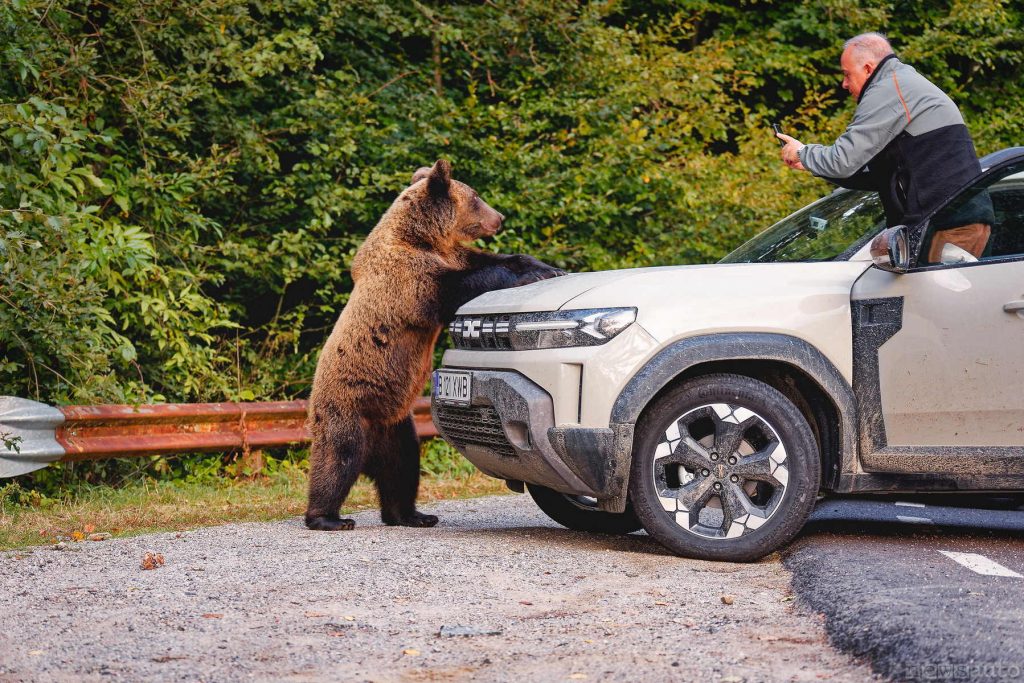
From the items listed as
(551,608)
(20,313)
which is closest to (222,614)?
(551,608)

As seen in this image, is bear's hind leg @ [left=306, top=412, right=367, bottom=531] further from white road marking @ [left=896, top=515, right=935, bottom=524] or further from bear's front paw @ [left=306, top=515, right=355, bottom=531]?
white road marking @ [left=896, top=515, right=935, bottom=524]

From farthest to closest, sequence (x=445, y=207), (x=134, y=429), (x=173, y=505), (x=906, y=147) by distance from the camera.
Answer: (x=134, y=429), (x=173, y=505), (x=445, y=207), (x=906, y=147)

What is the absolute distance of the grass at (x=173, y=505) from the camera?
23.3 ft

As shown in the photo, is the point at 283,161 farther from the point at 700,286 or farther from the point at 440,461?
the point at 700,286

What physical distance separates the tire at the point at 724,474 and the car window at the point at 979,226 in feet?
3.29

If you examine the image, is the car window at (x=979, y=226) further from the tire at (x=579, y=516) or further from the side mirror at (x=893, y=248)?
the tire at (x=579, y=516)

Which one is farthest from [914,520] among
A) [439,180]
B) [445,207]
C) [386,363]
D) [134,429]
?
[134,429]

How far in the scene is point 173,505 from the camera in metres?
7.99

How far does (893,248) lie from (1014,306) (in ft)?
2.05

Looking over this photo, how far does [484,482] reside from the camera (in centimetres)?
953

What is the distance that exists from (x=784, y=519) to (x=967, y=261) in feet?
4.62

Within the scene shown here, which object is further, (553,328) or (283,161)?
(283,161)

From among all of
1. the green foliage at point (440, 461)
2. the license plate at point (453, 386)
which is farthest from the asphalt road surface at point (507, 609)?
the green foliage at point (440, 461)

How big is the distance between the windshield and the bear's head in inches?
68.2
